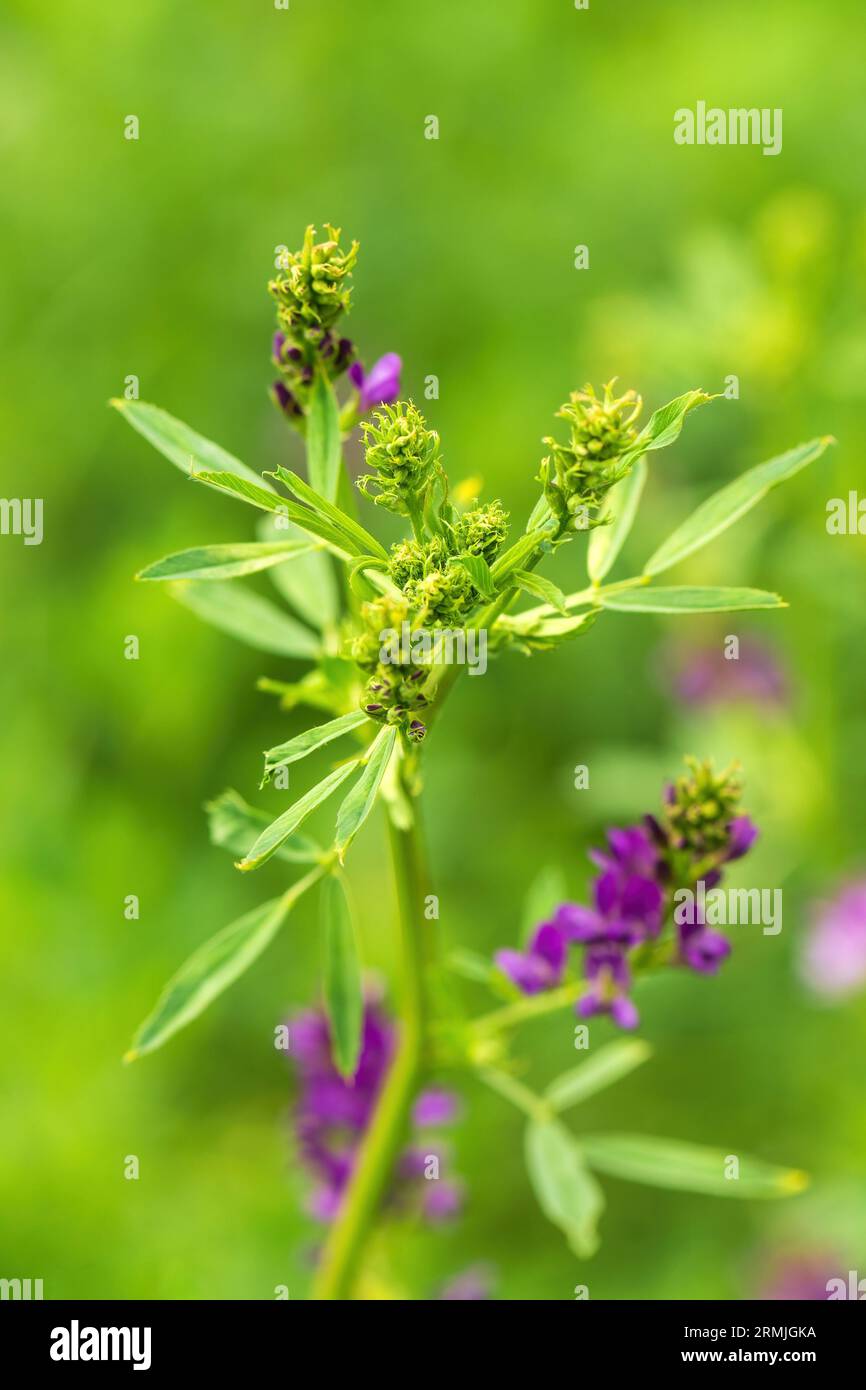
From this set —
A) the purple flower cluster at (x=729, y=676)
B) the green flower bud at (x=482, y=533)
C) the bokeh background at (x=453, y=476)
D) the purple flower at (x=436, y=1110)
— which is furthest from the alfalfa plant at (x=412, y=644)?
the purple flower cluster at (x=729, y=676)

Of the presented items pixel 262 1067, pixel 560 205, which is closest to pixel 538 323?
pixel 560 205

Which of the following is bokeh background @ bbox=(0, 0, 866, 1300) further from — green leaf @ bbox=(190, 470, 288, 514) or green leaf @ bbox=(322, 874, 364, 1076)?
green leaf @ bbox=(190, 470, 288, 514)

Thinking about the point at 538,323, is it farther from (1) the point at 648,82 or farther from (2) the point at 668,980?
(2) the point at 668,980

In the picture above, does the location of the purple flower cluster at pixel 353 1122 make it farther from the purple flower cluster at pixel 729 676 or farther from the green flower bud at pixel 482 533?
the purple flower cluster at pixel 729 676

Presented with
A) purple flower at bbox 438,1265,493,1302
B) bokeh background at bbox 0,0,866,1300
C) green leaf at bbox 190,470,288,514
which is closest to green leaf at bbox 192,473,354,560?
green leaf at bbox 190,470,288,514

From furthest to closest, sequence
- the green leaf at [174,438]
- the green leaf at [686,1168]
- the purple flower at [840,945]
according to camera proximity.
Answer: the purple flower at [840,945] < the green leaf at [686,1168] < the green leaf at [174,438]

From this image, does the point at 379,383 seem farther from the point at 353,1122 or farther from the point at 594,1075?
the point at 353,1122
